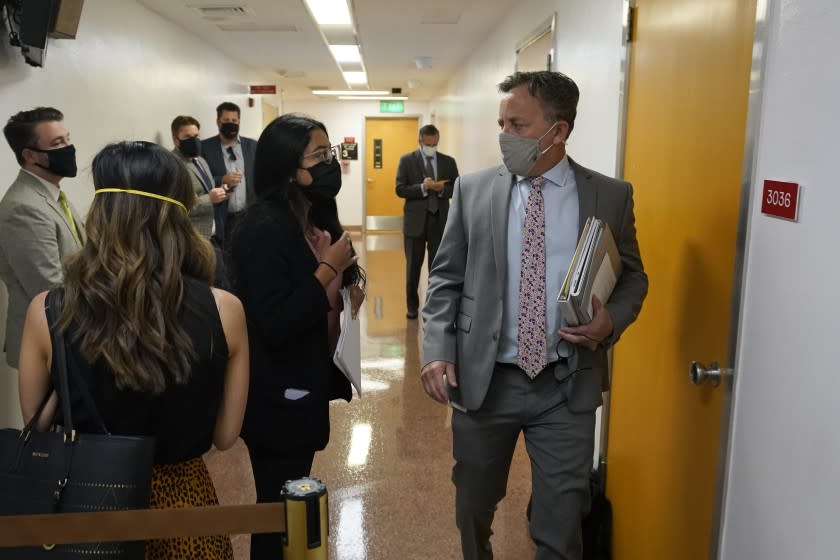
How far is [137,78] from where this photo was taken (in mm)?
5203

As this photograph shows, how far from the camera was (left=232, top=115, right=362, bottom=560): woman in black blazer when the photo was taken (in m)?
1.71

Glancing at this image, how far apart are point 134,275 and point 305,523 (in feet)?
1.86

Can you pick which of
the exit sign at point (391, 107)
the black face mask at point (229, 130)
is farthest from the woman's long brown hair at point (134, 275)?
the exit sign at point (391, 107)

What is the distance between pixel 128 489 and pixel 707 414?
132 centimetres

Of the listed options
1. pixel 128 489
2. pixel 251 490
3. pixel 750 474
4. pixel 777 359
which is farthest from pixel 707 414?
pixel 251 490

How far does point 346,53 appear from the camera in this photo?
841cm

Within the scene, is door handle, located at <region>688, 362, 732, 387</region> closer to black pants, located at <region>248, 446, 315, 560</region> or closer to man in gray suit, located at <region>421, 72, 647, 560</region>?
man in gray suit, located at <region>421, 72, 647, 560</region>

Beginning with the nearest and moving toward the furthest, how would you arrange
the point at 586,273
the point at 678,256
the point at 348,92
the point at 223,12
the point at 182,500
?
the point at 182,500, the point at 586,273, the point at 678,256, the point at 223,12, the point at 348,92

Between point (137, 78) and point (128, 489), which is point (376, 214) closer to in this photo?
point (137, 78)

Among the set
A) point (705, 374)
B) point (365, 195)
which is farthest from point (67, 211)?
point (365, 195)

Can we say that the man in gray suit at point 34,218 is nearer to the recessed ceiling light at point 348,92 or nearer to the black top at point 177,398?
the black top at point 177,398

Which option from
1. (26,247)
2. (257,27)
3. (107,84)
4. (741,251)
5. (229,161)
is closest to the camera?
(741,251)

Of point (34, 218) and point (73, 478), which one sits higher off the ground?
point (34, 218)

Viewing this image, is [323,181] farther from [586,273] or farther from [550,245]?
[586,273]
